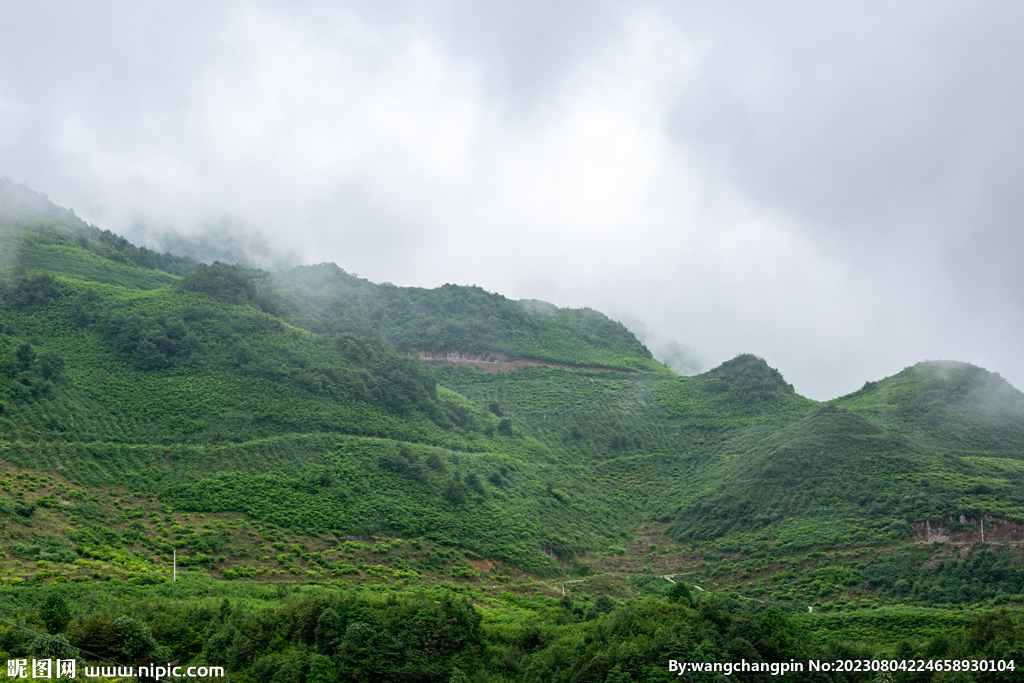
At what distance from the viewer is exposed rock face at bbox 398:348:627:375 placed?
10212 centimetres

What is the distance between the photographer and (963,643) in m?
26.2

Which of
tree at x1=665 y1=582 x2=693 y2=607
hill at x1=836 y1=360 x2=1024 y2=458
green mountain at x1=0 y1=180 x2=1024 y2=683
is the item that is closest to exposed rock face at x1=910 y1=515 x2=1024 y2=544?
green mountain at x1=0 y1=180 x2=1024 y2=683

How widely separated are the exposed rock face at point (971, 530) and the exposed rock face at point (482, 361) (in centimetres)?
5949

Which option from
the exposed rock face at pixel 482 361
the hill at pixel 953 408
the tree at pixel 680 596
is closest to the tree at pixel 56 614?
the tree at pixel 680 596

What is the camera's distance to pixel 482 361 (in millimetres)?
103688

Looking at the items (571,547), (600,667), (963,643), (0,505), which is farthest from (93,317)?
(963,643)

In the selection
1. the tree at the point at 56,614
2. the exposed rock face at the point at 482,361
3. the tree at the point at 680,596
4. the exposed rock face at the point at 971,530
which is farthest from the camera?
the exposed rock face at the point at 482,361

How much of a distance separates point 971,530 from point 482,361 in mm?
69645

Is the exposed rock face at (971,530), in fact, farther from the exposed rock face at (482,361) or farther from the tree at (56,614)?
the exposed rock face at (482,361)

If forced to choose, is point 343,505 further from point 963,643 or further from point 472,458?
point 963,643

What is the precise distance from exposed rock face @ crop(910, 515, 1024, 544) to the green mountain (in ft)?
0.58

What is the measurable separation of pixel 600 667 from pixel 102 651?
17.5 meters

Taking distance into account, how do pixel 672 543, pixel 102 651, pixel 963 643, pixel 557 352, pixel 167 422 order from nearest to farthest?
pixel 102 651 < pixel 963 643 < pixel 167 422 < pixel 672 543 < pixel 557 352

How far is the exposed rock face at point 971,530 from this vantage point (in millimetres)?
42281
